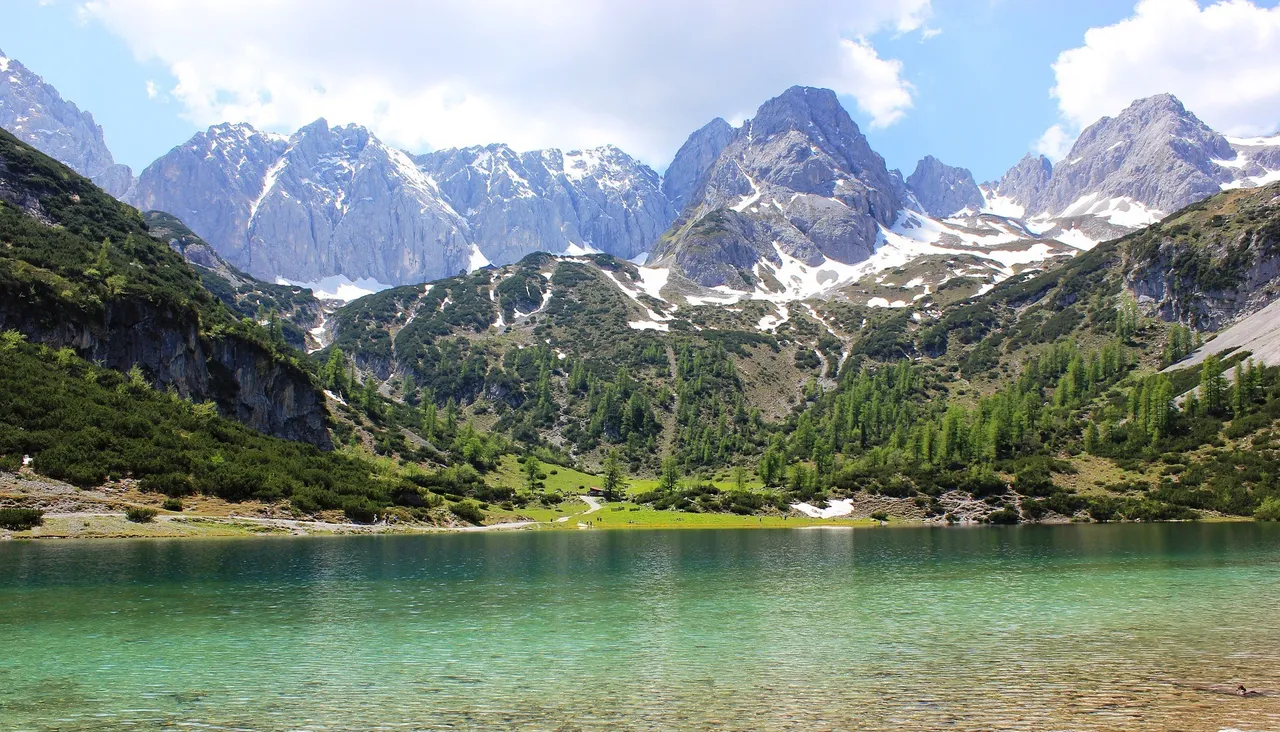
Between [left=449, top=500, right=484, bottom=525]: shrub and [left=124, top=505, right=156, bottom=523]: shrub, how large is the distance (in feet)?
125

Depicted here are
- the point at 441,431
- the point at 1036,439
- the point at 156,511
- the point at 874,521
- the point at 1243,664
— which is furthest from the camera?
the point at 441,431

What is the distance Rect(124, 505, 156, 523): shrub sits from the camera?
62906 millimetres

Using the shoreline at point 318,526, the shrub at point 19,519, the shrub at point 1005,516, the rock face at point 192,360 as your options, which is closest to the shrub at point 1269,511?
the shoreline at point 318,526

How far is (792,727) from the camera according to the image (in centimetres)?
1647

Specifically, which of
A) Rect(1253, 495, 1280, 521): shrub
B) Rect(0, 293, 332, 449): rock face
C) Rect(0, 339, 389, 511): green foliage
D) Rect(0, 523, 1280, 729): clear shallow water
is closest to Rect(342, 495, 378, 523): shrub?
Rect(0, 339, 389, 511): green foliage

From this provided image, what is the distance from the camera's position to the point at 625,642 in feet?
87.7

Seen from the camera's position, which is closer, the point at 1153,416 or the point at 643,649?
the point at 643,649

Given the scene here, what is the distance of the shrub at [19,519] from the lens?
5600 centimetres

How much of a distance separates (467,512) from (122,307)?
54043 millimetres

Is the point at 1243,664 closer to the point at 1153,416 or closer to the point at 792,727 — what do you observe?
the point at 792,727

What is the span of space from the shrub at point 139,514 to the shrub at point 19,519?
607cm

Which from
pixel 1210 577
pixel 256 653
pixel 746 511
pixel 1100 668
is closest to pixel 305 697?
pixel 256 653

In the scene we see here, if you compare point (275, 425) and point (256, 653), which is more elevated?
point (275, 425)

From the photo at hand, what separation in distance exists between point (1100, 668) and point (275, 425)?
120243 mm
